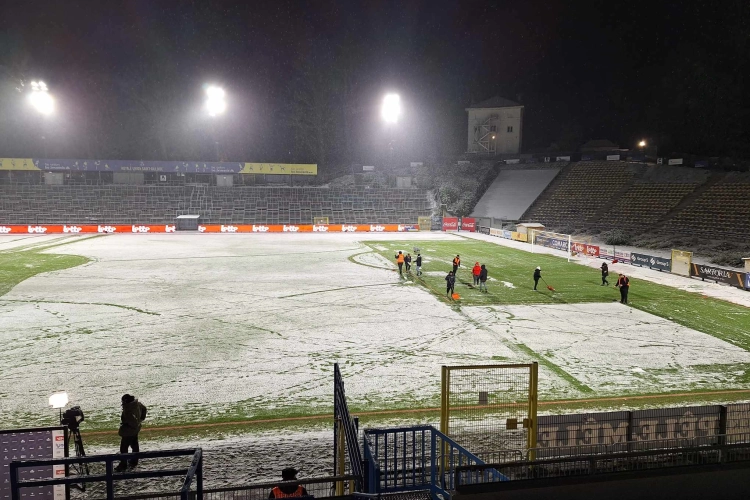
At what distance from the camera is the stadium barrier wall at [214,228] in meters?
61.5

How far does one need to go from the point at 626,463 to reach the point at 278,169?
75.8 m

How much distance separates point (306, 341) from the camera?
713 inches

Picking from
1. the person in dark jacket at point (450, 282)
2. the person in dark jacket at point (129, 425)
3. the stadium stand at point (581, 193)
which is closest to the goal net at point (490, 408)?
the person in dark jacket at point (129, 425)

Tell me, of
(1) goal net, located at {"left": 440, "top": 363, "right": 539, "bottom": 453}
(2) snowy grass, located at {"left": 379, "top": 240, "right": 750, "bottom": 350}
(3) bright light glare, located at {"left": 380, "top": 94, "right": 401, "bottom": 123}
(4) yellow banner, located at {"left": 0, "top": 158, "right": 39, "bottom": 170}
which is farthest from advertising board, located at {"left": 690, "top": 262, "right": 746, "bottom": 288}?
(4) yellow banner, located at {"left": 0, "top": 158, "right": 39, "bottom": 170}

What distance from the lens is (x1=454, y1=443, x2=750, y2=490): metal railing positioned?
21.4ft

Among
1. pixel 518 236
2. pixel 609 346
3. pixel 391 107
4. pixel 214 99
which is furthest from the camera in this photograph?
pixel 391 107

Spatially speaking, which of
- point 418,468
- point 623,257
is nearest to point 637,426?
point 418,468

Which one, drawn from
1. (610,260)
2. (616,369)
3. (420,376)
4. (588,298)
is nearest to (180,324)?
(420,376)

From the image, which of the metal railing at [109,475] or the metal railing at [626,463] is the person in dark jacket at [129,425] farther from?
the metal railing at [626,463]

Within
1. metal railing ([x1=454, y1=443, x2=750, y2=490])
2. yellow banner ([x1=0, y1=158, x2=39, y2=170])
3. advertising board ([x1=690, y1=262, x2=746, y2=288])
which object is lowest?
advertising board ([x1=690, y1=262, x2=746, y2=288])

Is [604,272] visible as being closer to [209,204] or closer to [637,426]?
[637,426]

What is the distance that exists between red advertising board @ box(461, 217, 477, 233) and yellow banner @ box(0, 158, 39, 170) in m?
61.5

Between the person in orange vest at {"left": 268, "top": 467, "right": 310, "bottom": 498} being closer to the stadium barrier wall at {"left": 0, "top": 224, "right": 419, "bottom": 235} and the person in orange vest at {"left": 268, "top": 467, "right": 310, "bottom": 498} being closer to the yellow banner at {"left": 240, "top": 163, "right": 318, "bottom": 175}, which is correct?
the stadium barrier wall at {"left": 0, "top": 224, "right": 419, "bottom": 235}

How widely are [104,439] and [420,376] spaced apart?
327 inches
